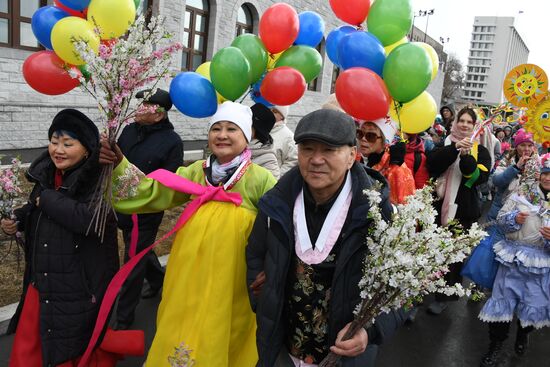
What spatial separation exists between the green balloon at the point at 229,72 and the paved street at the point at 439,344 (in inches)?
A: 86.0

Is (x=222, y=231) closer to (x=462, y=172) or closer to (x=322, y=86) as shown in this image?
(x=462, y=172)

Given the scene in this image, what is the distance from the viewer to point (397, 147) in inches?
132

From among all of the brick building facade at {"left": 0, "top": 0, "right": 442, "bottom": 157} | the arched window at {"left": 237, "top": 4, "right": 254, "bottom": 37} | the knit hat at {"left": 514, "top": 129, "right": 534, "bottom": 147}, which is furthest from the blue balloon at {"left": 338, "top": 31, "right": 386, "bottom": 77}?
the arched window at {"left": 237, "top": 4, "right": 254, "bottom": 37}

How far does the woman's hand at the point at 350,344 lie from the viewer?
1.73 metres

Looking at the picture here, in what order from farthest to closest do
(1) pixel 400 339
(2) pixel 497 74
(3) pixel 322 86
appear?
(2) pixel 497 74 → (3) pixel 322 86 → (1) pixel 400 339

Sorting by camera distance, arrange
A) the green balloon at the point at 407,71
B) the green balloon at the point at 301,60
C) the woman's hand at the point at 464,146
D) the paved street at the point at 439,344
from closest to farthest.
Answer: the green balloon at the point at 407,71
the green balloon at the point at 301,60
the paved street at the point at 439,344
the woman's hand at the point at 464,146

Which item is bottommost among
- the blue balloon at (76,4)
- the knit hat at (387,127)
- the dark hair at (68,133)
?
the dark hair at (68,133)

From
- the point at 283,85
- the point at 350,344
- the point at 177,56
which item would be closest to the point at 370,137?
the point at 283,85

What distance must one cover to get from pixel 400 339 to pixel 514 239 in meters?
1.38

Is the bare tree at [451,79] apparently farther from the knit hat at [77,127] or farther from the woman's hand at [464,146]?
the knit hat at [77,127]

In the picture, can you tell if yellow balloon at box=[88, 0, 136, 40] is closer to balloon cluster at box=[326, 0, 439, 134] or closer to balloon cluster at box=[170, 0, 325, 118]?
balloon cluster at box=[170, 0, 325, 118]

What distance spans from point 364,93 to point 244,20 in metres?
13.3

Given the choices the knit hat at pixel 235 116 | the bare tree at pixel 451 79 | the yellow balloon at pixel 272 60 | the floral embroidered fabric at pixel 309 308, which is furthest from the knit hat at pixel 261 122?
the bare tree at pixel 451 79

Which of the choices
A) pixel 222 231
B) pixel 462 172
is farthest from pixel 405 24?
pixel 222 231
